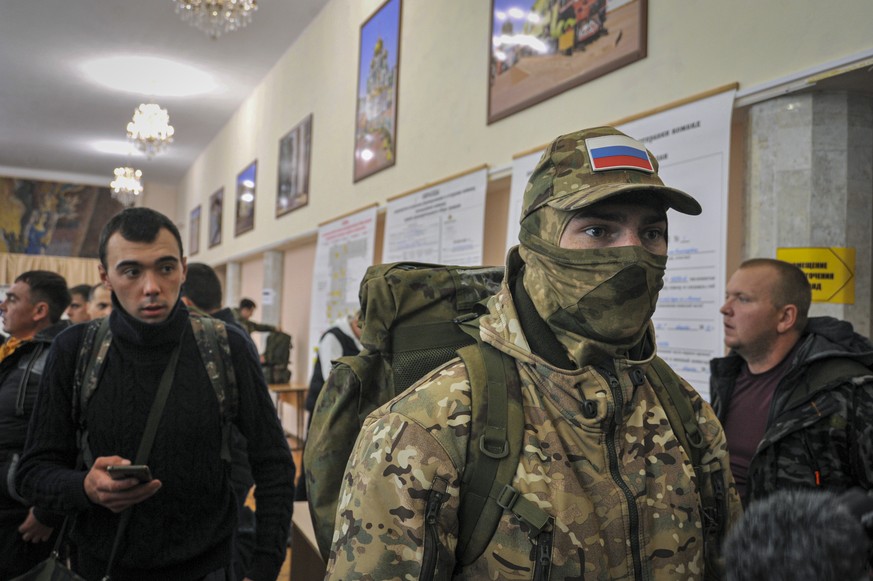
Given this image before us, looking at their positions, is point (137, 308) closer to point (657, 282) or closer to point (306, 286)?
point (657, 282)

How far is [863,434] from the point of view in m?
1.91

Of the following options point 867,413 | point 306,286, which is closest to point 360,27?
point 306,286

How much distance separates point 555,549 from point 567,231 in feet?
1.93

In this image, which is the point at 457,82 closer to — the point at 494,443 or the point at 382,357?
the point at 382,357

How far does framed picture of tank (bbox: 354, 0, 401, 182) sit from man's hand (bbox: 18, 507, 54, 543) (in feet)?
14.5

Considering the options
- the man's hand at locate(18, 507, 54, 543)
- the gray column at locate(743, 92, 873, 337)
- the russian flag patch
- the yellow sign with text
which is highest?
the gray column at locate(743, 92, 873, 337)

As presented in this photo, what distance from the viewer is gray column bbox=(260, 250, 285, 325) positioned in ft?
32.4

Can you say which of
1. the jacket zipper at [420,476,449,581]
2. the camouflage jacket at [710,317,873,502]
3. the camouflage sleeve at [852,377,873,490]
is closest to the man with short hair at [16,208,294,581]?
the jacket zipper at [420,476,449,581]

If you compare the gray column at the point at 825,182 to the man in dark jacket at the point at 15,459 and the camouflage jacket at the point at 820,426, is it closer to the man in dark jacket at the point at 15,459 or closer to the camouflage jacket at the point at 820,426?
the camouflage jacket at the point at 820,426

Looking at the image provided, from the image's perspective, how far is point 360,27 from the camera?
7.06 m

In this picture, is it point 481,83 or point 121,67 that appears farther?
point 121,67

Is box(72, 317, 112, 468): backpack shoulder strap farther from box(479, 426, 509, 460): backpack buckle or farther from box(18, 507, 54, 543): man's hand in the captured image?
box(479, 426, 509, 460): backpack buckle

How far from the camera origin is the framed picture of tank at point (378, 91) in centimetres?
612

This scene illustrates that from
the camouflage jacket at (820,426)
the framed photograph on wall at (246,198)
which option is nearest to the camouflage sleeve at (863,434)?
the camouflage jacket at (820,426)
